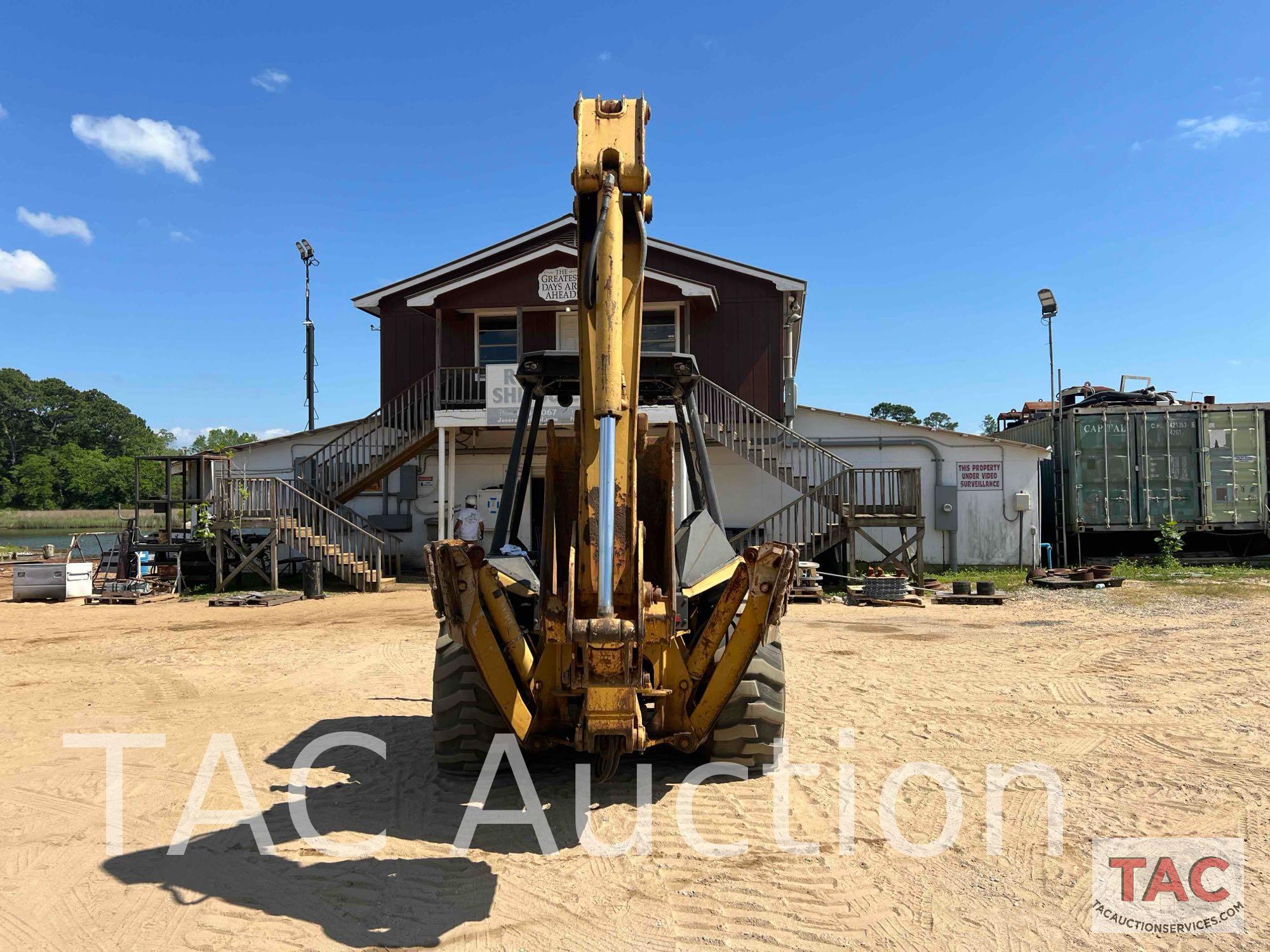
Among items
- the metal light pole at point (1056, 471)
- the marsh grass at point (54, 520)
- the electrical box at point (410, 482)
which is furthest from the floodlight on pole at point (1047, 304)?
the marsh grass at point (54, 520)

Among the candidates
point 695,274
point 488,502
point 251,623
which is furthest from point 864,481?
point 251,623

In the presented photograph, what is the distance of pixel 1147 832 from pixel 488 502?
16.3 metres

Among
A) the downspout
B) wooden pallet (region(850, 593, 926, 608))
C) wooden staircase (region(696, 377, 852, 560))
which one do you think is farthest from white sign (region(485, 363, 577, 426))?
wooden pallet (region(850, 593, 926, 608))

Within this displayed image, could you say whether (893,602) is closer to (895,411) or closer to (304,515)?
(304,515)

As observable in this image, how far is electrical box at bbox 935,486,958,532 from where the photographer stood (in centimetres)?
1866

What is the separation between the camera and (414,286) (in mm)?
20641

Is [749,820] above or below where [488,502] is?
below

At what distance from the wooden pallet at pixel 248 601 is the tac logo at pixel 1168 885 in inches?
548

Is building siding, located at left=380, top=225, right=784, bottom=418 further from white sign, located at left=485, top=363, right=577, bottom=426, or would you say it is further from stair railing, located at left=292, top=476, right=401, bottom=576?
stair railing, located at left=292, top=476, right=401, bottom=576

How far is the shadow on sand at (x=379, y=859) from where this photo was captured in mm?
3227

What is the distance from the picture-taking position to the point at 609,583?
3.24 metres

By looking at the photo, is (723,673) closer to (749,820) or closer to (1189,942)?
(749,820)

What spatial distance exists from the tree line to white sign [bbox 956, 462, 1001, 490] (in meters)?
53.0

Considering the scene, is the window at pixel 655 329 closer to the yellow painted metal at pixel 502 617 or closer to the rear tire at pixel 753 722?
the rear tire at pixel 753 722
